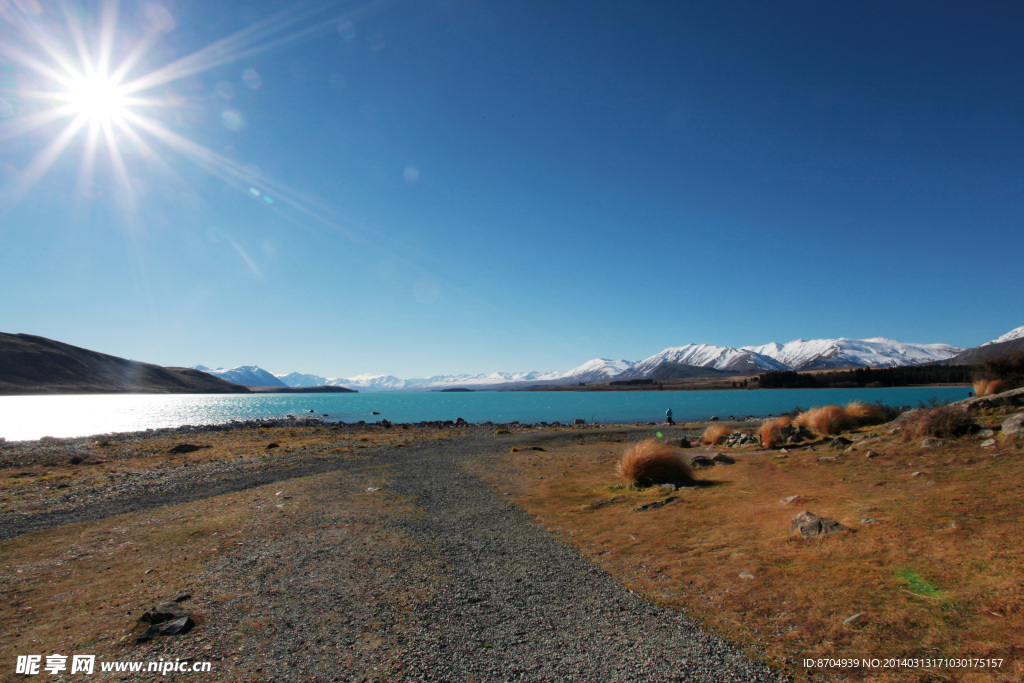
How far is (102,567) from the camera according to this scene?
30.4 feet

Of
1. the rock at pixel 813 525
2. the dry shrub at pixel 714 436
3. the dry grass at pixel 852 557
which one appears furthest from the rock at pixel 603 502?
the dry shrub at pixel 714 436

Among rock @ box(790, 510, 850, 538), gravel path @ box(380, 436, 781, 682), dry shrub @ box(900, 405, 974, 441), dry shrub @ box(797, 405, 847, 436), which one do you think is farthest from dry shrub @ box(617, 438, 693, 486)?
dry shrub @ box(797, 405, 847, 436)

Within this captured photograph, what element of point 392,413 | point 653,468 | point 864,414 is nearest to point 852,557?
point 653,468

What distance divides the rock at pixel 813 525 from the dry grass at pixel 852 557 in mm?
214

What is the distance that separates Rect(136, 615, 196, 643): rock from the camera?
6211mm

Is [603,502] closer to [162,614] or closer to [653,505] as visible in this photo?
[653,505]

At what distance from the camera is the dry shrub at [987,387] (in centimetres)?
1870

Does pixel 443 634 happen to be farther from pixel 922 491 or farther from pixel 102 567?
pixel 922 491

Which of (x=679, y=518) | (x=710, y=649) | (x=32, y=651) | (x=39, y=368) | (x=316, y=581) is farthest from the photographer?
(x=39, y=368)

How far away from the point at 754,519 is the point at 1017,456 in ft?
19.9

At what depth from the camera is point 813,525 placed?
802 cm

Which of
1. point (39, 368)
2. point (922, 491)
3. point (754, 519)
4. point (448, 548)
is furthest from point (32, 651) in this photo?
point (39, 368)

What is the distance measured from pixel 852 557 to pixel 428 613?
6.56 meters

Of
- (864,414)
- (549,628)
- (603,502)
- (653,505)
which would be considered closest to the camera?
(549,628)
